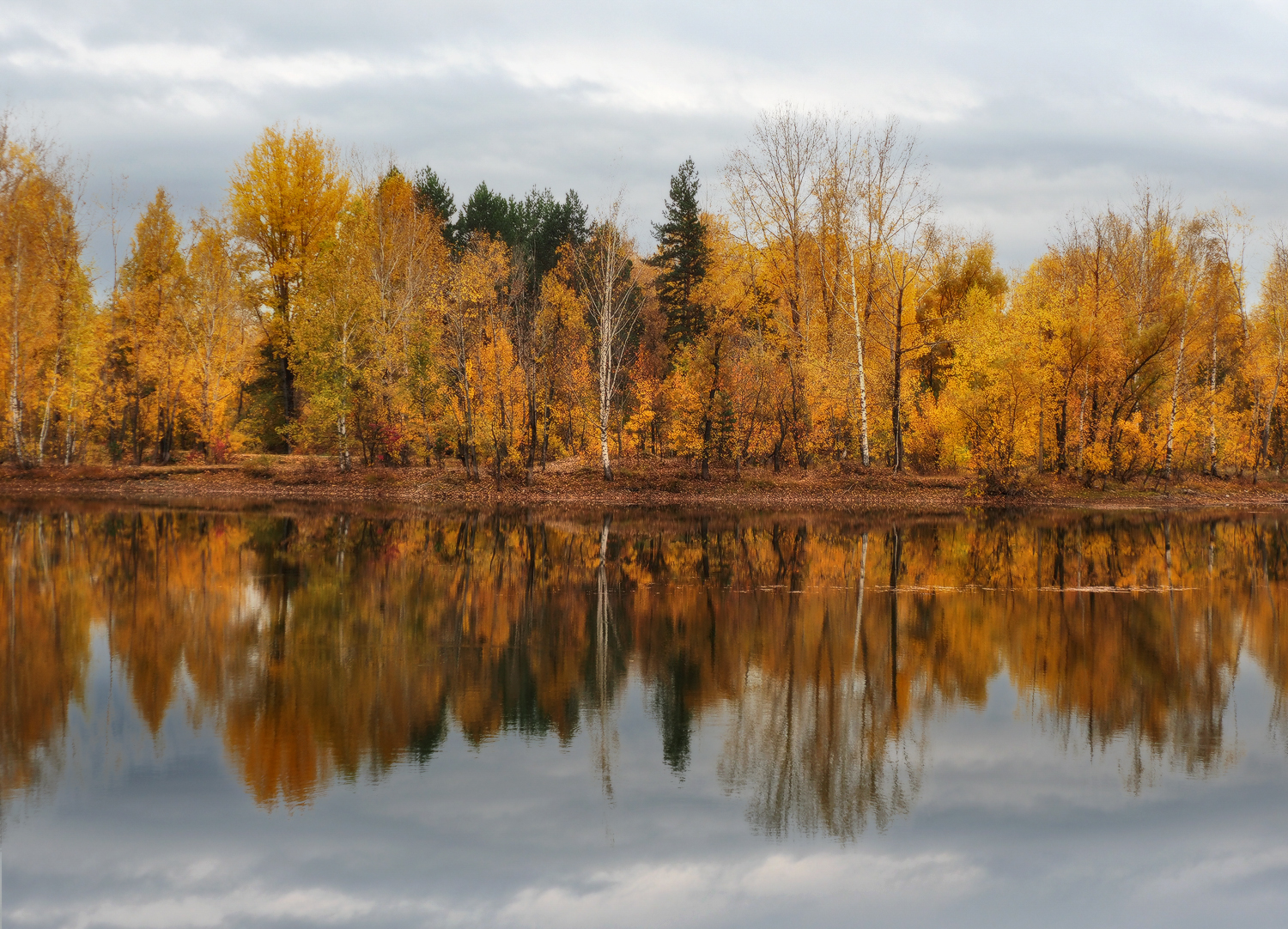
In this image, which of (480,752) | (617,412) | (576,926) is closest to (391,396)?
(617,412)

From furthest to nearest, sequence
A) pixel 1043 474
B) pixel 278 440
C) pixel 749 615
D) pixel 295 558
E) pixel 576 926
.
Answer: pixel 278 440
pixel 1043 474
pixel 295 558
pixel 749 615
pixel 576 926

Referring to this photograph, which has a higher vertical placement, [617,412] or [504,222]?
[504,222]

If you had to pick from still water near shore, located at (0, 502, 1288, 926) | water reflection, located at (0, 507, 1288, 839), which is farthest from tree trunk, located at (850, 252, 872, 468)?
still water near shore, located at (0, 502, 1288, 926)

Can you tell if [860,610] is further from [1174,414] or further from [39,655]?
[1174,414]

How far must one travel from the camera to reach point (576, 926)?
657 centimetres

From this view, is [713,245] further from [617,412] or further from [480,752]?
[480,752]

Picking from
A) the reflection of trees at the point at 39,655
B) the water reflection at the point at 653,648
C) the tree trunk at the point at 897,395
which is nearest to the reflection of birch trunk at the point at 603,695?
the water reflection at the point at 653,648

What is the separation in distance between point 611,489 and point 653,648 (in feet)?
93.7

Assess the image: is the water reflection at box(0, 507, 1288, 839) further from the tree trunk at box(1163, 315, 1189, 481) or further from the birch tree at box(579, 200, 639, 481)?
the tree trunk at box(1163, 315, 1189, 481)

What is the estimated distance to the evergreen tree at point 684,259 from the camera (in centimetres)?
4797

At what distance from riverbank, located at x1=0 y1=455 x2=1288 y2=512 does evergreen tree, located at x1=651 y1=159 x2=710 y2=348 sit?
806 cm

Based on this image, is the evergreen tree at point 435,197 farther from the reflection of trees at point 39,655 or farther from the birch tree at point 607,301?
the reflection of trees at point 39,655

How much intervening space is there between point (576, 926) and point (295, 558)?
17204 mm

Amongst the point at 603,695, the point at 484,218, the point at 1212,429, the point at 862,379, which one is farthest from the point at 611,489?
the point at 603,695
